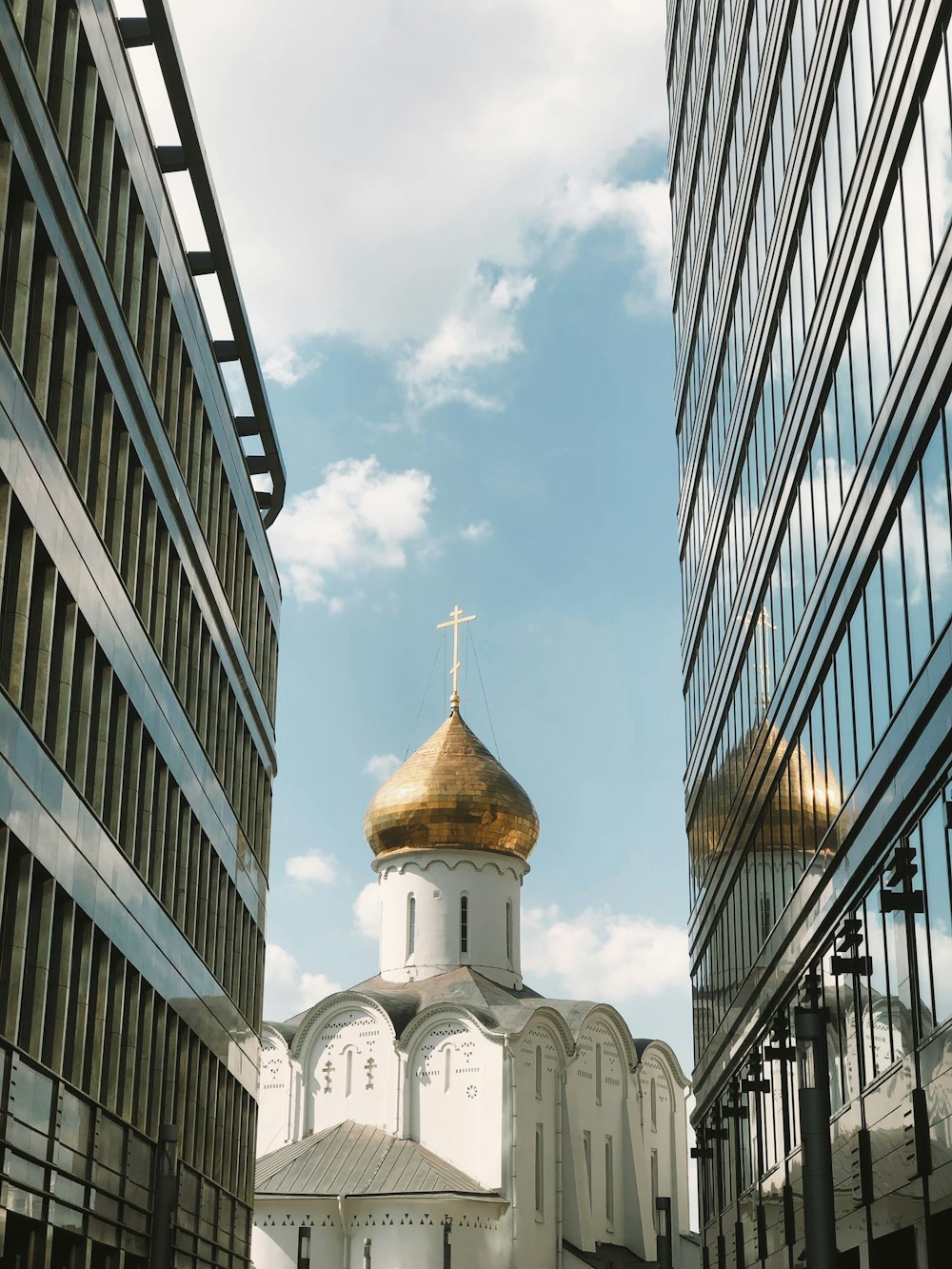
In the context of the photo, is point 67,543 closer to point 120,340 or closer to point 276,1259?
point 120,340

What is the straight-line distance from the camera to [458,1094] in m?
55.7

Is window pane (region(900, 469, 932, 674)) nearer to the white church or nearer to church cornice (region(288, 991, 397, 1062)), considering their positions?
the white church

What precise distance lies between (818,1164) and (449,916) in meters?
48.2

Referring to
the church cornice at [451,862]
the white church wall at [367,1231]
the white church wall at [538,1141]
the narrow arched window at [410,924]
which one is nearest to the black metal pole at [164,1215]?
the white church wall at [367,1231]

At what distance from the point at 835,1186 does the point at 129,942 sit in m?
9.03

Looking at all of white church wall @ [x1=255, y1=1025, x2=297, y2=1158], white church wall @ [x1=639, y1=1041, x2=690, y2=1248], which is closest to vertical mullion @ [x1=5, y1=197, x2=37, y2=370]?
white church wall @ [x1=255, y1=1025, x2=297, y2=1158]

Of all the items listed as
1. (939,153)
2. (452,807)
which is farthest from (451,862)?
(939,153)

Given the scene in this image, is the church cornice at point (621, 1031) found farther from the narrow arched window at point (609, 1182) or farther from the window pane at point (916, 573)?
the window pane at point (916, 573)

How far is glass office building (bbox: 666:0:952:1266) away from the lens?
1664 centimetres

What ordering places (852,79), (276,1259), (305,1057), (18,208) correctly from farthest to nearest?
1. (305,1057)
2. (276,1259)
3. (852,79)
4. (18,208)

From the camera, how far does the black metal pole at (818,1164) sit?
50.6 ft

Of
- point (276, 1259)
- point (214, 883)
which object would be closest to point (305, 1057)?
point (276, 1259)

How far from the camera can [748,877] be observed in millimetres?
29219

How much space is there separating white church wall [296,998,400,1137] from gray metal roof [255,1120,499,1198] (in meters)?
0.91
